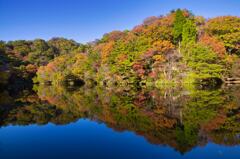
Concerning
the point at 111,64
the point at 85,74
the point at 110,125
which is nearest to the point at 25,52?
the point at 85,74

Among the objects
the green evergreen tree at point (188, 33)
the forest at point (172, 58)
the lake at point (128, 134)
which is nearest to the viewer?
the lake at point (128, 134)

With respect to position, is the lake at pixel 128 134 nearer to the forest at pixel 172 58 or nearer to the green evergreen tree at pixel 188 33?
the forest at pixel 172 58

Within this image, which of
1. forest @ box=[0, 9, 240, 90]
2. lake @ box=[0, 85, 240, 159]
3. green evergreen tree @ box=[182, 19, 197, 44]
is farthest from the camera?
green evergreen tree @ box=[182, 19, 197, 44]

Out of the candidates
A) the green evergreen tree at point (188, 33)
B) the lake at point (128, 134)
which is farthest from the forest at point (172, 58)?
the lake at point (128, 134)

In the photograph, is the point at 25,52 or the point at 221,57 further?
the point at 25,52

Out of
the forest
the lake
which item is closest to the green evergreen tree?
the forest

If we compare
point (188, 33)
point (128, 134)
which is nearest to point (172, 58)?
point (188, 33)

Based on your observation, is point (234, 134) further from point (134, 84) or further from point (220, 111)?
point (134, 84)

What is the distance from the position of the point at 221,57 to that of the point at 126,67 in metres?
11.1

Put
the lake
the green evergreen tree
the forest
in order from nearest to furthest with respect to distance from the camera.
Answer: the lake
the forest
the green evergreen tree

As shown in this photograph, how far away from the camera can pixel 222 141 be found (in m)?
7.70

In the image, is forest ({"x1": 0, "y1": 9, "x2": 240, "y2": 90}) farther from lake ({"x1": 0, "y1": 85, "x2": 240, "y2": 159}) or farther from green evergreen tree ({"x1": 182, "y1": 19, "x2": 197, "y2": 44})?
lake ({"x1": 0, "y1": 85, "x2": 240, "y2": 159})

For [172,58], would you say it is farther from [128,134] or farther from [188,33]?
[128,134]

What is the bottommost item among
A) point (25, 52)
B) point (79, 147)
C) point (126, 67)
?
point (79, 147)
